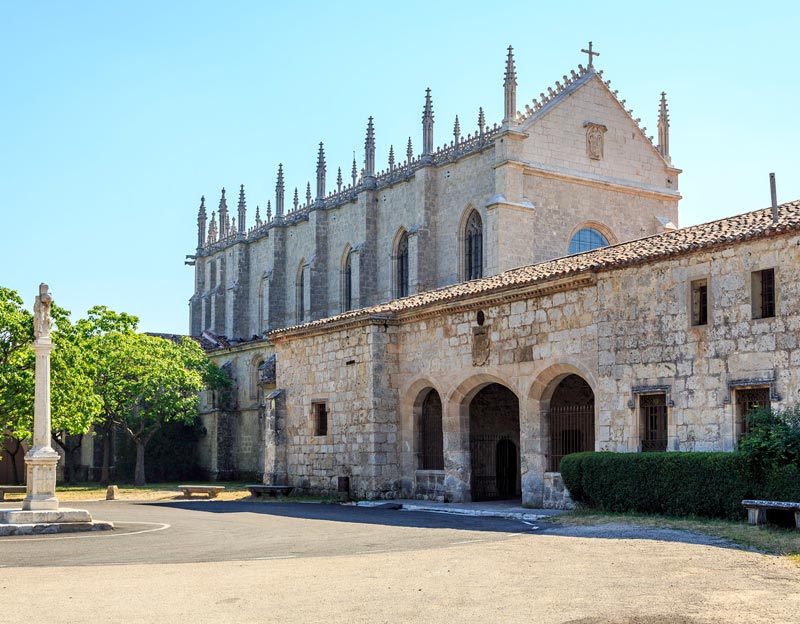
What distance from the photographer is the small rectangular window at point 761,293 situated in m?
18.3

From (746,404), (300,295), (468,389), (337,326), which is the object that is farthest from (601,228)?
(746,404)

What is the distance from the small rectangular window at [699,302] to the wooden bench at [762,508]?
3889 millimetres

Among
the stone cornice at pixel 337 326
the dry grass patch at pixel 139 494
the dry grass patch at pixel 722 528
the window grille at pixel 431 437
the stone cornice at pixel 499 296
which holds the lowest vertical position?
the dry grass patch at pixel 139 494

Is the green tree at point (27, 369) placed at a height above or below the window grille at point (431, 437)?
above

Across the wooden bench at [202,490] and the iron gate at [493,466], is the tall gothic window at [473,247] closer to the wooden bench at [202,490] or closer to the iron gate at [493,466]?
the wooden bench at [202,490]

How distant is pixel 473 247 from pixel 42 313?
24906 millimetres

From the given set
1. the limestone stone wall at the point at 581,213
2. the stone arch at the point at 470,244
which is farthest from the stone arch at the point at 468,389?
the stone arch at the point at 470,244

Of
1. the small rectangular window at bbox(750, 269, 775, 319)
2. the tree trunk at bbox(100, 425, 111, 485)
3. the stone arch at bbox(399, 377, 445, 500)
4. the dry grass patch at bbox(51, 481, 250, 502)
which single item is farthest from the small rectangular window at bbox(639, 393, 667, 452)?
the tree trunk at bbox(100, 425, 111, 485)

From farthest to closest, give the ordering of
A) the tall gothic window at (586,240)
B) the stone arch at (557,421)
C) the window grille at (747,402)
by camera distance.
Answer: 1. the tall gothic window at (586,240)
2. the stone arch at (557,421)
3. the window grille at (747,402)

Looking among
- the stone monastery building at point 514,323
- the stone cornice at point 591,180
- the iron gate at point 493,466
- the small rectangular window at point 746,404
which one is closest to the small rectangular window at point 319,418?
the stone monastery building at point 514,323

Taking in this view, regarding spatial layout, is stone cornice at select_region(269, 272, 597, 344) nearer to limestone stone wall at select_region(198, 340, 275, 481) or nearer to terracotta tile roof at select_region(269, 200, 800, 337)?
terracotta tile roof at select_region(269, 200, 800, 337)

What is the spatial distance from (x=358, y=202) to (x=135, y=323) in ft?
40.5

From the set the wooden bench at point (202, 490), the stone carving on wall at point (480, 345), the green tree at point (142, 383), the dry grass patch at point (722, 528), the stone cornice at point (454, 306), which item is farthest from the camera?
the green tree at point (142, 383)

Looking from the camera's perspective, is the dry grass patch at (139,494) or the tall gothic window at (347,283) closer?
the dry grass patch at (139,494)
